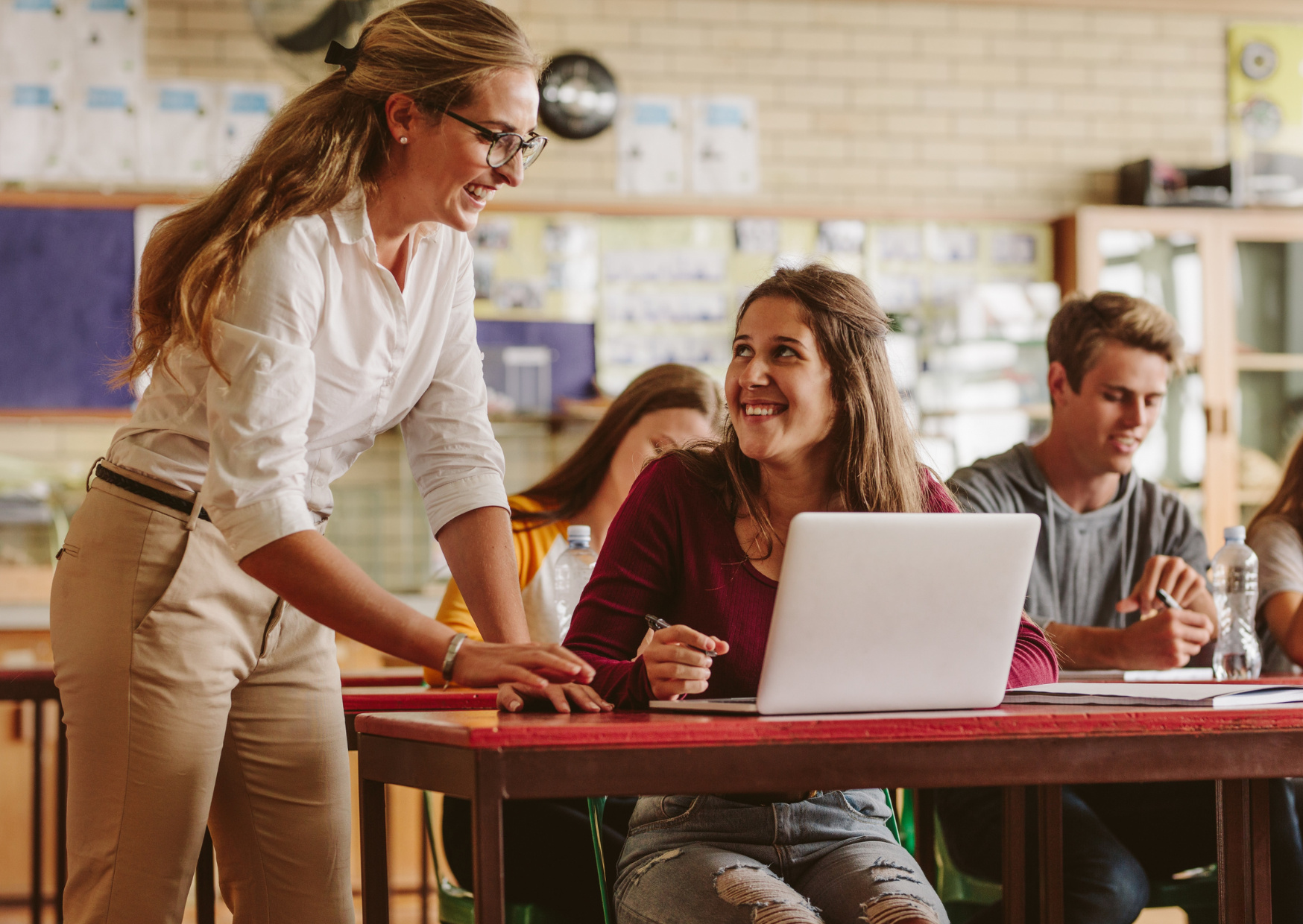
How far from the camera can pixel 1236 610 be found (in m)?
2.26

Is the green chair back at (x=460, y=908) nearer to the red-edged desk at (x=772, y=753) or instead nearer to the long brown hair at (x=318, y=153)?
the red-edged desk at (x=772, y=753)

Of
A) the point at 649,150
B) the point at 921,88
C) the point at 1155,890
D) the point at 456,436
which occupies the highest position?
the point at 921,88

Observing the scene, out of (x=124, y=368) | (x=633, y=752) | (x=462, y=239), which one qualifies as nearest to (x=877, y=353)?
(x=462, y=239)

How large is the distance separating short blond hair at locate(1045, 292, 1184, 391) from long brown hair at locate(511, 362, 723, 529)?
27.0 inches

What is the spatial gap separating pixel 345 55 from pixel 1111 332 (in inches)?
59.8

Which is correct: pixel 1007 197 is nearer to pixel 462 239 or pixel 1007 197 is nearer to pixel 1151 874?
pixel 1151 874

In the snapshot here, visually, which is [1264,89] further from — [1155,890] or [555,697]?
[555,697]

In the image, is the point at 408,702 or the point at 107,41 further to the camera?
the point at 107,41

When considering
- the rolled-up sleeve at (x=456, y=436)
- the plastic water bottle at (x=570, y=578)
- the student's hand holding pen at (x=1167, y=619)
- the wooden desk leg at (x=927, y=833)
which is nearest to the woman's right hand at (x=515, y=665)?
the rolled-up sleeve at (x=456, y=436)

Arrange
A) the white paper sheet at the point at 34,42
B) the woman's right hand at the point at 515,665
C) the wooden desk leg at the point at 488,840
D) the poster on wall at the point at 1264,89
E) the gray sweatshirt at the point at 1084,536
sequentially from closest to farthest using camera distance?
1. the wooden desk leg at the point at 488,840
2. the woman's right hand at the point at 515,665
3. the gray sweatshirt at the point at 1084,536
4. the white paper sheet at the point at 34,42
5. the poster on wall at the point at 1264,89

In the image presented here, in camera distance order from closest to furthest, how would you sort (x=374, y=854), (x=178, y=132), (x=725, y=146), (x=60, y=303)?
1. (x=374, y=854)
2. (x=60, y=303)
3. (x=178, y=132)
4. (x=725, y=146)

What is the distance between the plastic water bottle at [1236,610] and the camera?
2.21m

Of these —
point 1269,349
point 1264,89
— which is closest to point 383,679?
point 1269,349

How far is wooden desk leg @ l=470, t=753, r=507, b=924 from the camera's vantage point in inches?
42.3
